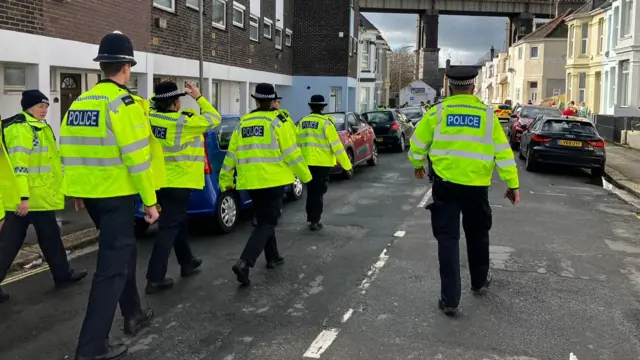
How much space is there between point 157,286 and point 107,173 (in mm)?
2037

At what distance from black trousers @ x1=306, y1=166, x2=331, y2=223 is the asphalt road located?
0.91ft

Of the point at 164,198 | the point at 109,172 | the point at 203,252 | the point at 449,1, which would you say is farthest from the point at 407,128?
the point at 449,1

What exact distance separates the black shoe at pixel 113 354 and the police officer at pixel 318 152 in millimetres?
4651

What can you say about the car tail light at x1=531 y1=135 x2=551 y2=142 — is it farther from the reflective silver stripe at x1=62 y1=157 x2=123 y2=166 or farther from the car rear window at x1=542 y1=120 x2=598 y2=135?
the reflective silver stripe at x1=62 y1=157 x2=123 y2=166

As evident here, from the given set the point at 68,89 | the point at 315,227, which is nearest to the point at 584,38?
the point at 68,89

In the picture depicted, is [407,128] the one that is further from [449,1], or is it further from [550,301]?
[449,1]

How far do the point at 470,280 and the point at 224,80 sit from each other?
16.5 m

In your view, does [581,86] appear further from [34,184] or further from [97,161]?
[97,161]

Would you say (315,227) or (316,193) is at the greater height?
(316,193)

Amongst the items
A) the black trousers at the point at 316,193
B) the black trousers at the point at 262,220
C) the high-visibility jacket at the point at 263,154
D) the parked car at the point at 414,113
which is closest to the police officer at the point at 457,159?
the high-visibility jacket at the point at 263,154

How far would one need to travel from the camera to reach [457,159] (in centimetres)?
517

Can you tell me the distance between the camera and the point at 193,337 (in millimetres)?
4703

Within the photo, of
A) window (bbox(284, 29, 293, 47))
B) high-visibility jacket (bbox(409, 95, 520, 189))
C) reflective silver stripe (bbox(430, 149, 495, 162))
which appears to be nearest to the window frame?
window (bbox(284, 29, 293, 47))

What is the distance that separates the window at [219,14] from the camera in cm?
1930
